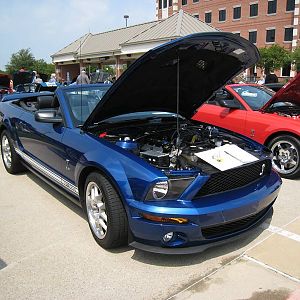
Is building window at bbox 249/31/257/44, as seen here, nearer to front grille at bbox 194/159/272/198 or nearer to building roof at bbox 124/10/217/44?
building roof at bbox 124/10/217/44

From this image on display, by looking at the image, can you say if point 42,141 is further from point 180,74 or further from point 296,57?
point 296,57

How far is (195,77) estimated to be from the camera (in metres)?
4.38

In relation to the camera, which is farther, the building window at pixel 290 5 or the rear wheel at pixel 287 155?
the building window at pixel 290 5

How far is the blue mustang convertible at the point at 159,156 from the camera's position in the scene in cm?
288

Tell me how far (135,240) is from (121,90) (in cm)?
152

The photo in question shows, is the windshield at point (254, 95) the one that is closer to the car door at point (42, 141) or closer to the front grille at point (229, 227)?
the front grille at point (229, 227)

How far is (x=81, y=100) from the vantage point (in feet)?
13.9

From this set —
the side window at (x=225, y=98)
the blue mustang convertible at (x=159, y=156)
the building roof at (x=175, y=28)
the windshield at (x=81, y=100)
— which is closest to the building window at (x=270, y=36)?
the building roof at (x=175, y=28)

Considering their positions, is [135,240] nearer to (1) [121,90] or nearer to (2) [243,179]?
(2) [243,179]

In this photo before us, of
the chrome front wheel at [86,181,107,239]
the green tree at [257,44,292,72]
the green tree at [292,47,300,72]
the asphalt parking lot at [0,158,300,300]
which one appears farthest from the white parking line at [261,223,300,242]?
the green tree at [292,47,300,72]

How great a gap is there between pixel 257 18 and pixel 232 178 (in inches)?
1969

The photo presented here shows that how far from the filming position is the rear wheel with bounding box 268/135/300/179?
5.43 m

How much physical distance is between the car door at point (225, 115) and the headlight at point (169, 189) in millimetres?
3623

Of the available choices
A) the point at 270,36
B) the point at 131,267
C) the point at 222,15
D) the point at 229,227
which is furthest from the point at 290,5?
the point at 131,267
